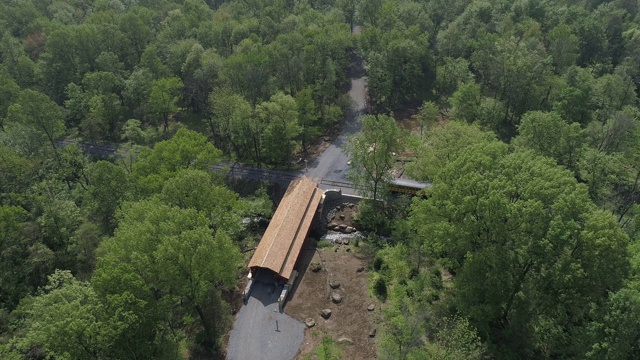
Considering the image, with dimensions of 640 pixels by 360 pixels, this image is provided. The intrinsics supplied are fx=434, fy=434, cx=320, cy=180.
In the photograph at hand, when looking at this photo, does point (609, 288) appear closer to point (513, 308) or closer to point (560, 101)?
point (513, 308)

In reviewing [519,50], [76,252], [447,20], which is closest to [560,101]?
[519,50]

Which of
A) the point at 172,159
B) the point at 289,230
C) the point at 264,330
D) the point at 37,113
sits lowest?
the point at 264,330

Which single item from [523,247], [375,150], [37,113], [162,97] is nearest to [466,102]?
[375,150]

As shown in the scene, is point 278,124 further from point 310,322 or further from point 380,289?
point 310,322

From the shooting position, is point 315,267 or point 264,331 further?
point 315,267

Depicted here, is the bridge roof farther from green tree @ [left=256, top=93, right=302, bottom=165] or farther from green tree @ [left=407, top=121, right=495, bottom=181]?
green tree @ [left=407, top=121, right=495, bottom=181]

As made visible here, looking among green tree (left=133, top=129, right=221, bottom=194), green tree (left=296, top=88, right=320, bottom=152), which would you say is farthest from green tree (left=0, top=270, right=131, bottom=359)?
green tree (left=296, top=88, right=320, bottom=152)
